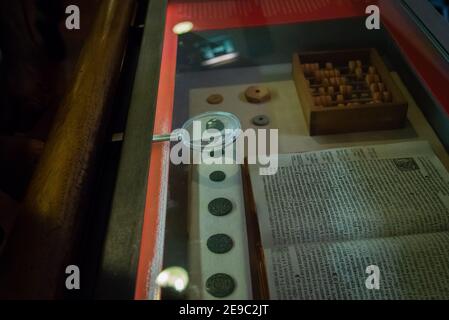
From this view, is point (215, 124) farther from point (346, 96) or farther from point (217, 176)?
point (346, 96)

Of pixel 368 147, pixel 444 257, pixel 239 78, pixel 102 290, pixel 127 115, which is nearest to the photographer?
pixel 102 290

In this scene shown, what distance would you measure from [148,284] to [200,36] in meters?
1.03

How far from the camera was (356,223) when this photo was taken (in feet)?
3.14

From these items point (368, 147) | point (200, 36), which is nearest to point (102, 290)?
point (368, 147)

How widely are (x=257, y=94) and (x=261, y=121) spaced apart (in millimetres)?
138

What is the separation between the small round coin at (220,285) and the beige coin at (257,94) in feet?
2.55

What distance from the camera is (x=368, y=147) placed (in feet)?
3.94

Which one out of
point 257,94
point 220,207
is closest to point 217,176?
point 220,207

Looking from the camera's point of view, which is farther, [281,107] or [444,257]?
[281,107]

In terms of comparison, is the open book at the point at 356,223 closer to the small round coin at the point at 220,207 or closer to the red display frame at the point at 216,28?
the small round coin at the point at 220,207

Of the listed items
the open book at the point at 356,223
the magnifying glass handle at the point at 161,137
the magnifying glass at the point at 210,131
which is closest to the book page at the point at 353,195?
the open book at the point at 356,223

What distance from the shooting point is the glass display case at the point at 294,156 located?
32.1 inches

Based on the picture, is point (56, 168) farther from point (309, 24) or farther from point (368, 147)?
point (309, 24)
